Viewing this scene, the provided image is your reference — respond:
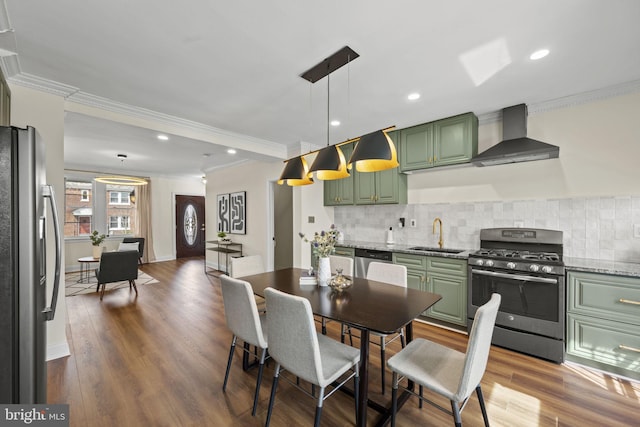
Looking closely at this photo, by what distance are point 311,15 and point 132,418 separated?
9.35ft

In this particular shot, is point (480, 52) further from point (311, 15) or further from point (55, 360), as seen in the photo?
point (55, 360)

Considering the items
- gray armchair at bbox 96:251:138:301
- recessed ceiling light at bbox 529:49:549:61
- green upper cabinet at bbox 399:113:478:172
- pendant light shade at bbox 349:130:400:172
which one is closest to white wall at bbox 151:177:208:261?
gray armchair at bbox 96:251:138:301

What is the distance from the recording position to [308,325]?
1446 millimetres

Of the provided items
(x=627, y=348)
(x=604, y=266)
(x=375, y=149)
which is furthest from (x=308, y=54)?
(x=627, y=348)

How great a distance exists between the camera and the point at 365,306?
1.78 metres

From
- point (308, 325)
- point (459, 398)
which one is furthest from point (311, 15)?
point (459, 398)

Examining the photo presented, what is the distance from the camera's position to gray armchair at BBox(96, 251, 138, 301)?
429cm

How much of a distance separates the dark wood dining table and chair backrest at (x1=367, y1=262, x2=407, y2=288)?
0.80 feet

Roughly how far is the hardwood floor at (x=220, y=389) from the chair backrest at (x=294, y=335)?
0.53 m

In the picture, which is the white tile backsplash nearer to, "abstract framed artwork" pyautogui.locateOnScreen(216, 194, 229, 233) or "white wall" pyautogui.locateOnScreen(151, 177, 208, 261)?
"abstract framed artwork" pyautogui.locateOnScreen(216, 194, 229, 233)

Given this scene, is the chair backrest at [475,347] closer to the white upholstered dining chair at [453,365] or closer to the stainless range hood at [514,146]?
the white upholstered dining chair at [453,365]

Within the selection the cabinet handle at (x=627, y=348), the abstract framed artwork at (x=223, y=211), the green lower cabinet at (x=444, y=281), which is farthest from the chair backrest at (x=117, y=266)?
the cabinet handle at (x=627, y=348)

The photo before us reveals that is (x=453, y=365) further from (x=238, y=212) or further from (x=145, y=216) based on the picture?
(x=145, y=216)

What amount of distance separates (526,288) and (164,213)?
8.46 meters
